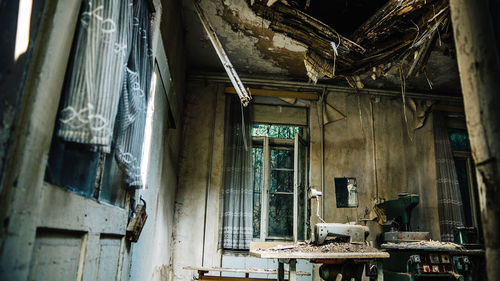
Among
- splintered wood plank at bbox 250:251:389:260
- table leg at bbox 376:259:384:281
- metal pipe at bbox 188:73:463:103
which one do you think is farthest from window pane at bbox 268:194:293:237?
splintered wood plank at bbox 250:251:389:260

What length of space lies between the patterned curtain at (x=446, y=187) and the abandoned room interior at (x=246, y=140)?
2 centimetres

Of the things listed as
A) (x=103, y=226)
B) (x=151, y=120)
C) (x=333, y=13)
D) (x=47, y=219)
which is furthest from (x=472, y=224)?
(x=47, y=219)

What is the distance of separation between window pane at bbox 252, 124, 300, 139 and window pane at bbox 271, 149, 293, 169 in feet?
0.88

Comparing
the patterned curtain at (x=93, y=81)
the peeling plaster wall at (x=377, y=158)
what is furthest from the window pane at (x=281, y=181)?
the patterned curtain at (x=93, y=81)

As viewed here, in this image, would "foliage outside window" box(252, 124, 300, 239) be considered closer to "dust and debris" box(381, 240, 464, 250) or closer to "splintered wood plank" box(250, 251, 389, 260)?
"dust and debris" box(381, 240, 464, 250)

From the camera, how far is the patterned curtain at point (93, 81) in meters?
1.33

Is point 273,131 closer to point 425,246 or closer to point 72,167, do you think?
point 425,246

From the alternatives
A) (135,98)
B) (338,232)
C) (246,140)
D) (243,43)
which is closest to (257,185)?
(246,140)

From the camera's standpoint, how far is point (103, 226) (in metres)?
2.01

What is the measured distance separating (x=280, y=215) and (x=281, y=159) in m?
0.94

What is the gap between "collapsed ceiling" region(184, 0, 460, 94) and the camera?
382 centimetres

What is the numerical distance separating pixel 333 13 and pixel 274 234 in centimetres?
346

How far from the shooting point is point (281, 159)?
5930 millimetres

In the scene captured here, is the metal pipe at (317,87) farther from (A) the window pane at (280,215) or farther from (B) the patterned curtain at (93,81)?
(B) the patterned curtain at (93,81)
